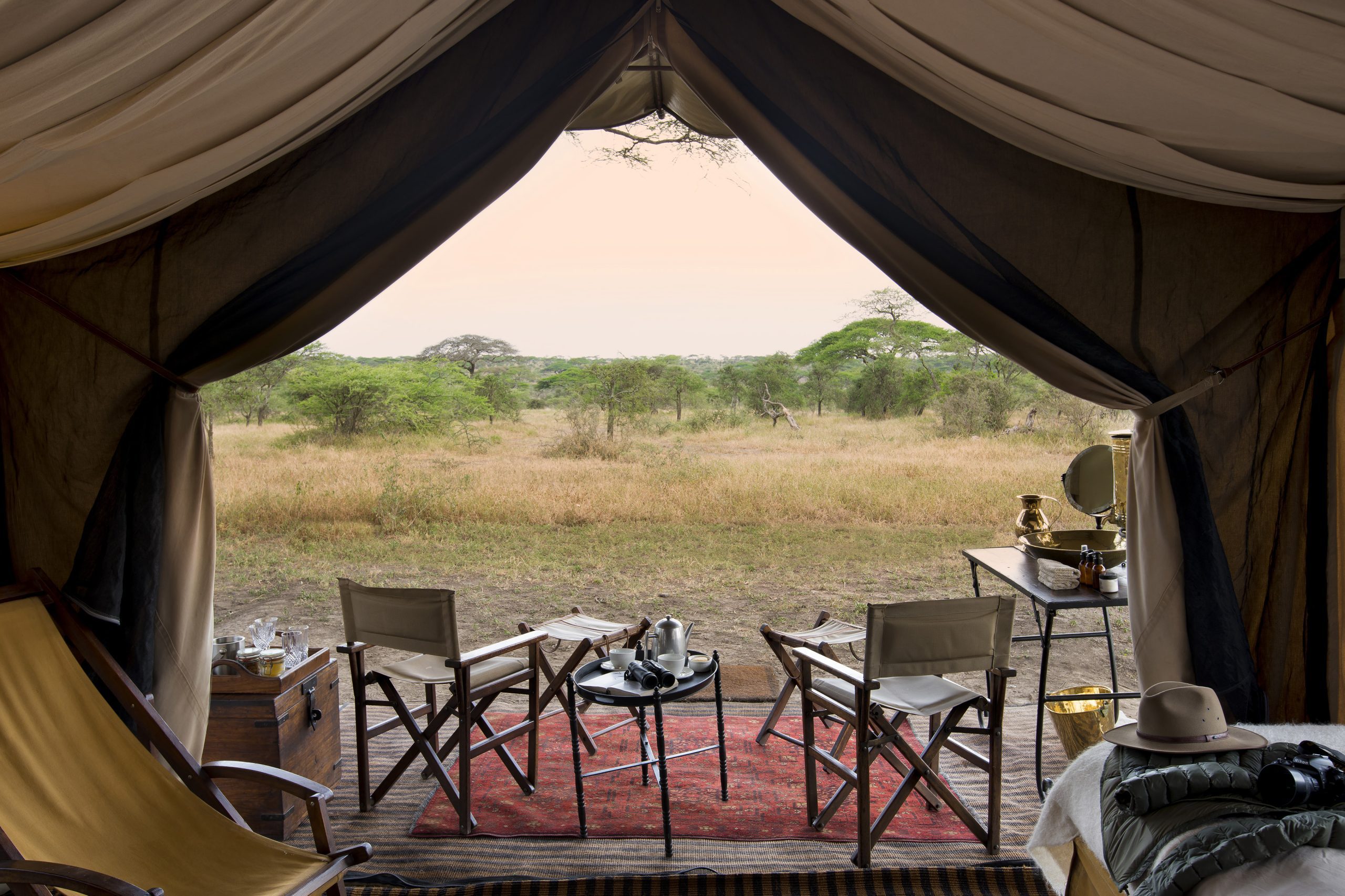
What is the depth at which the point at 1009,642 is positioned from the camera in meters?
2.69

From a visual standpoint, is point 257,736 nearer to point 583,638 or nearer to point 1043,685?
point 583,638

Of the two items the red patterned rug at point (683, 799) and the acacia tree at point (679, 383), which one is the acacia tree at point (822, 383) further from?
the red patterned rug at point (683, 799)

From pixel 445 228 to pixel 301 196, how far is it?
471mm

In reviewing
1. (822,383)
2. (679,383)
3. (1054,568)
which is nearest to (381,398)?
(679,383)

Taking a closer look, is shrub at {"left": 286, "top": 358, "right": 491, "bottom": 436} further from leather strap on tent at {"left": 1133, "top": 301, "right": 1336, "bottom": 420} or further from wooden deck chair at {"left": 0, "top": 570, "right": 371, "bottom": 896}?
leather strap on tent at {"left": 1133, "top": 301, "right": 1336, "bottom": 420}

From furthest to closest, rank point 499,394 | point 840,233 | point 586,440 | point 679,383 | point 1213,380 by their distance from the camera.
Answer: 1. point 499,394
2. point 679,383
3. point 586,440
4. point 840,233
5. point 1213,380

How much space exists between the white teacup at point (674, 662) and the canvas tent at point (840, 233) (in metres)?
1.41

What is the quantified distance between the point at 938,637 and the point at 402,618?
173cm

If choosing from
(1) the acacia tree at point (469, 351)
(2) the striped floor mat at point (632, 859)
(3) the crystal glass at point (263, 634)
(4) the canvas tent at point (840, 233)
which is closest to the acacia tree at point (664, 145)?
(1) the acacia tree at point (469, 351)

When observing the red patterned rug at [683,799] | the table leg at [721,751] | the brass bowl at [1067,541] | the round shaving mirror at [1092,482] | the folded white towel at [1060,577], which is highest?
the round shaving mirror at [1092,482]

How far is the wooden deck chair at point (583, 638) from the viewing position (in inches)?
117

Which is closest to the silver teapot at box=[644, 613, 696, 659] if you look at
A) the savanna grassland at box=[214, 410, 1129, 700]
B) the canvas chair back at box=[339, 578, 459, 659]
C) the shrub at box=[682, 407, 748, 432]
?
the canvas chair back at box=[339, 578, 459, 659]

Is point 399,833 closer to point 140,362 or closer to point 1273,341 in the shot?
point 140,362

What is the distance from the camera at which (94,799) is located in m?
2.19
